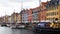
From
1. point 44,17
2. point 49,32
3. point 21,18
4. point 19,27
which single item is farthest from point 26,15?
point 49,32

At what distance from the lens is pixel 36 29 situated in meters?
49.8

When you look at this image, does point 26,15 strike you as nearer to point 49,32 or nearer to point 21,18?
point 21,18

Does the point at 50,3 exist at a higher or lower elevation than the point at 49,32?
higher

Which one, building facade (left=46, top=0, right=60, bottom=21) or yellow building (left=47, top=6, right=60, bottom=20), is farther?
building facade (left=46, top=0, right=60, bottom=21)

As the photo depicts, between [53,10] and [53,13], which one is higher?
[53,10]

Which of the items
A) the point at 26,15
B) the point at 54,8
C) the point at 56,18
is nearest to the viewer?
the point at 56,18

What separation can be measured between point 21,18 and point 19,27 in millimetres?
18279

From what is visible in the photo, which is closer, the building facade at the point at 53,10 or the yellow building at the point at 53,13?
the yellow building at the point at 53,13

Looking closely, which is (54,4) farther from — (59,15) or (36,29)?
(36,29)

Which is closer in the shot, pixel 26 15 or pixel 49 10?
pixel 49 10

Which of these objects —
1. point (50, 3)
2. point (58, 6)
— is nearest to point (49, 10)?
point (50, 3)

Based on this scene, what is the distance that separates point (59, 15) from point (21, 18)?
39.0 metres

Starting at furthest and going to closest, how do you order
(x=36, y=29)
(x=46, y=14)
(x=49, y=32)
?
(x=46, y=14) < (x=36, y=29) < (x=49, y=32)

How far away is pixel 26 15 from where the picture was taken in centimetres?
9256
